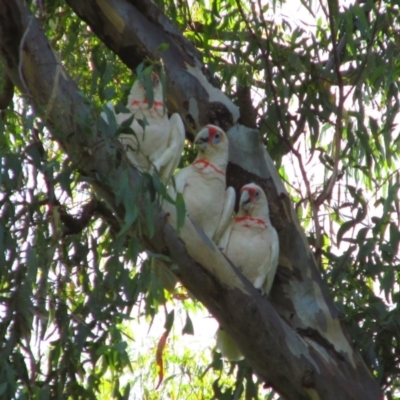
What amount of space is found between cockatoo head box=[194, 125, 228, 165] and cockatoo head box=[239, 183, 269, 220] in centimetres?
15

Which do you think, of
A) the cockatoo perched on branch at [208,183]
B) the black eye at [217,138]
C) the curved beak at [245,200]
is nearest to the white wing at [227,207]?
the cockatoo perched on branch at [208,183]

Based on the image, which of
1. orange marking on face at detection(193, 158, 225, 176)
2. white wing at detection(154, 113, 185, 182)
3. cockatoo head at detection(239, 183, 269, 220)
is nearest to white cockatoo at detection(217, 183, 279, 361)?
cockatoo head at detection(239, 183, 269, 220)

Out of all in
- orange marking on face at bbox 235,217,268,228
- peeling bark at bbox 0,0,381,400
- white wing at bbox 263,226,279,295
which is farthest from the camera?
orange marking on face at bbox 235,217,268,228

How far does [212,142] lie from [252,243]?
0.37 metres

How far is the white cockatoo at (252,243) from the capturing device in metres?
2.72

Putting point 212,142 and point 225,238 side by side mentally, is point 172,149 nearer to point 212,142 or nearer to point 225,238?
point 212,142

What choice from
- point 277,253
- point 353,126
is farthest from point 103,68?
point 353,126

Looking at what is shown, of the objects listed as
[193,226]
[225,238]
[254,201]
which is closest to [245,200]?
[254,201]

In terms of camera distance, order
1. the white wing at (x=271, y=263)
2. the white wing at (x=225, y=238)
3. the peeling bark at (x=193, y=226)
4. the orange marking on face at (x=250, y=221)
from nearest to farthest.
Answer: the peeling bark at (x=193, y=226), the white wing at (x=271, y=263), the orange marking on face at (x=250, y=221), the white wing at (x=225, y=238)

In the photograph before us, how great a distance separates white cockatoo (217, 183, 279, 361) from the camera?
272cm

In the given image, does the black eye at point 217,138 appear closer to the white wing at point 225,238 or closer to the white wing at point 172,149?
the white wing at point 172,149

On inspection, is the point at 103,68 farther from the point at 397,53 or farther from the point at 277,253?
the point at 397,53

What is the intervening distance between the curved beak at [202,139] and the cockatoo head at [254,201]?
194 mm

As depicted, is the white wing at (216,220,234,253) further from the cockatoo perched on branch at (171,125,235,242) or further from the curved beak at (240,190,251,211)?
the curved beak at (240,190,251,211)
